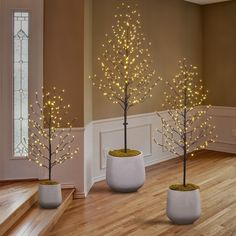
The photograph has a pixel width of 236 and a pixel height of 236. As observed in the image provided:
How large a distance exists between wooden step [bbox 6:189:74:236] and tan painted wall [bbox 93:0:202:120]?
5.29 feet

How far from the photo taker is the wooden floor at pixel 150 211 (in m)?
3.32

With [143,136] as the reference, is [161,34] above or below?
above

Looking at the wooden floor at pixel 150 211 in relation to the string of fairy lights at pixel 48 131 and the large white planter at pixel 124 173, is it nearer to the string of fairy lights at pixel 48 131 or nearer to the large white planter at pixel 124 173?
the large white planter at pixel 124 173

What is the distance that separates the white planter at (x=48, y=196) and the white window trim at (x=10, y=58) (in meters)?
0.85

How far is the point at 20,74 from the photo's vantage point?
4188 millimetres

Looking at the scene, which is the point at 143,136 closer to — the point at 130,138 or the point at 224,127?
the point at 130,138

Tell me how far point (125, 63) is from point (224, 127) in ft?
10.0

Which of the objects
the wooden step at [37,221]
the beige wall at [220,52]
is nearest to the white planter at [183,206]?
the wooden step at [37,221]

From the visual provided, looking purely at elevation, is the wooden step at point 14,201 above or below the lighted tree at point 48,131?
below

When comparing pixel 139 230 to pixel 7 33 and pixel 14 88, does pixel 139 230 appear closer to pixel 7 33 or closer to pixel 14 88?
pixel 14 88

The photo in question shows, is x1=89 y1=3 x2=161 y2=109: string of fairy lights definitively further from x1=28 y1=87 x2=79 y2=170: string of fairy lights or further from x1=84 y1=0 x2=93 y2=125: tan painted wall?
x1=28 y1=87 x2=79 y2=170: string of fairy lights

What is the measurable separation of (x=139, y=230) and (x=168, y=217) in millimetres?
343

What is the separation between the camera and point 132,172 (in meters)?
4.34

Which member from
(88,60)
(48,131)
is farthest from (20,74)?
(88,60)
